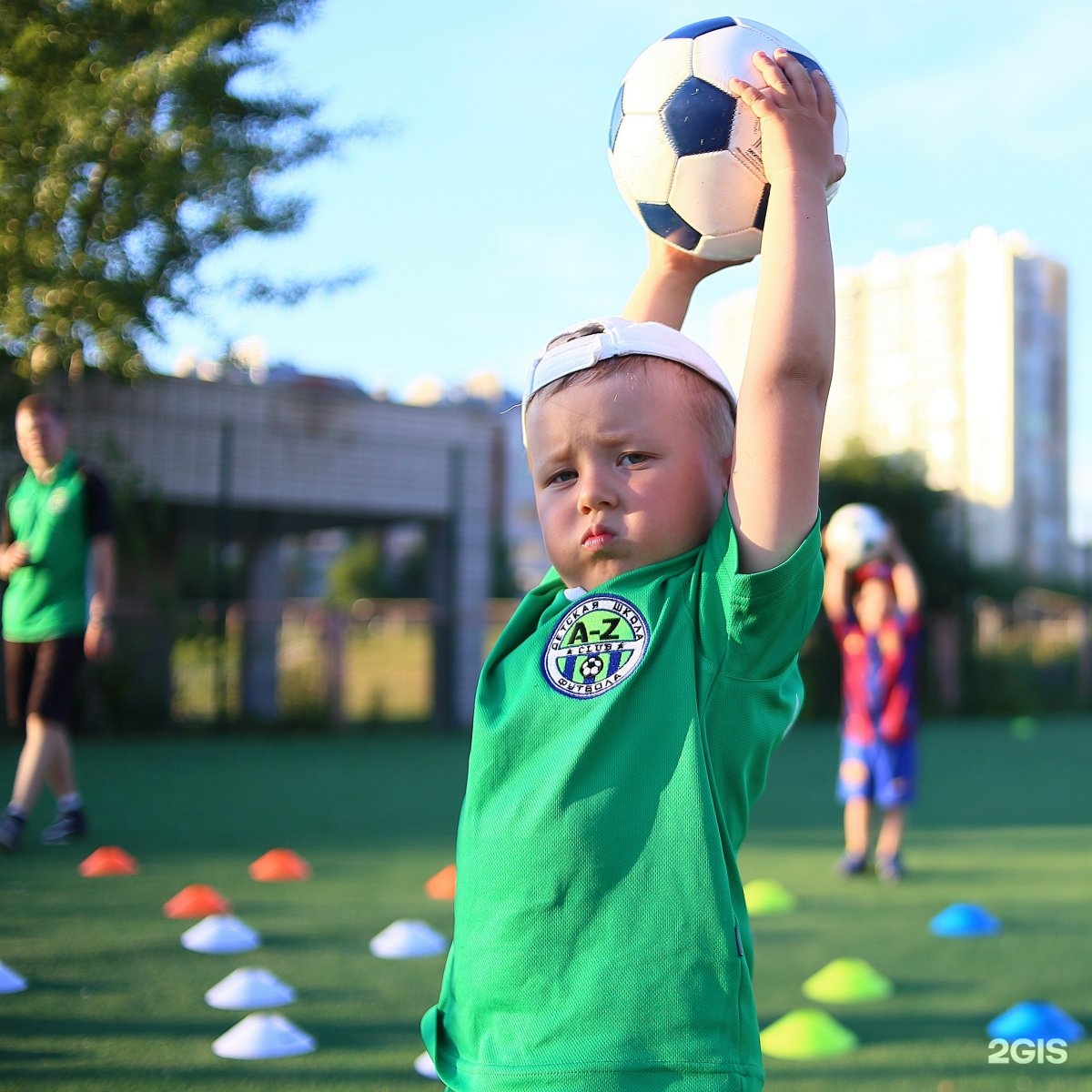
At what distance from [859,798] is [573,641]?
5.10 metres

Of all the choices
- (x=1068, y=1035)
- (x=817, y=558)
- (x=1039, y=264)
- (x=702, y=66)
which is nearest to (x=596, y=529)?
(x=817, y=558)

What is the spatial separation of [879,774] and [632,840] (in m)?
5.19

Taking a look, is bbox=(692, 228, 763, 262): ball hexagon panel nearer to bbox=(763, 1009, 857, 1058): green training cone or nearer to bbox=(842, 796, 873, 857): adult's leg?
bbox=(763, 1009, 857, 1058): green training cone

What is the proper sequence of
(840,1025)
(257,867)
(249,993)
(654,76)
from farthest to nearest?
(257,867), (249,993), (840,1025), (654,76)

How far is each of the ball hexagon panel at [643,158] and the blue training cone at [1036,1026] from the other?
8.37ft

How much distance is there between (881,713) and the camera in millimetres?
6441

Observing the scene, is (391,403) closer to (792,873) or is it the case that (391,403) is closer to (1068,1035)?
(792,873)

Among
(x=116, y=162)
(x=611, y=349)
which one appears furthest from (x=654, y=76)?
(x=116, y=162)

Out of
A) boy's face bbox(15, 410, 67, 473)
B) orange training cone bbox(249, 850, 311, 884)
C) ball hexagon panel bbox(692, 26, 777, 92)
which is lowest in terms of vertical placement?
orange training cone bbox(249, 850, 311, 884)

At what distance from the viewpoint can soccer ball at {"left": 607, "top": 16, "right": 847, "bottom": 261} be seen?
6.26 ft

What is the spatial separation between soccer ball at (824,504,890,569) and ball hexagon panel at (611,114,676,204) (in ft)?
16.2

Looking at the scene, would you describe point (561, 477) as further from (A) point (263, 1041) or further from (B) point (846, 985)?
(B) point (846, 985)

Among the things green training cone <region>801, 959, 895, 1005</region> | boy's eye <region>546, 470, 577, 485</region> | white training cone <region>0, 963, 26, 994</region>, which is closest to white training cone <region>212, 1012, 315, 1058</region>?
white training cone <region>0, 963, 26, 994</region>

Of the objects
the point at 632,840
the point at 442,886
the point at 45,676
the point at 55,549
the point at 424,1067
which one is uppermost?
the point at 55,549
